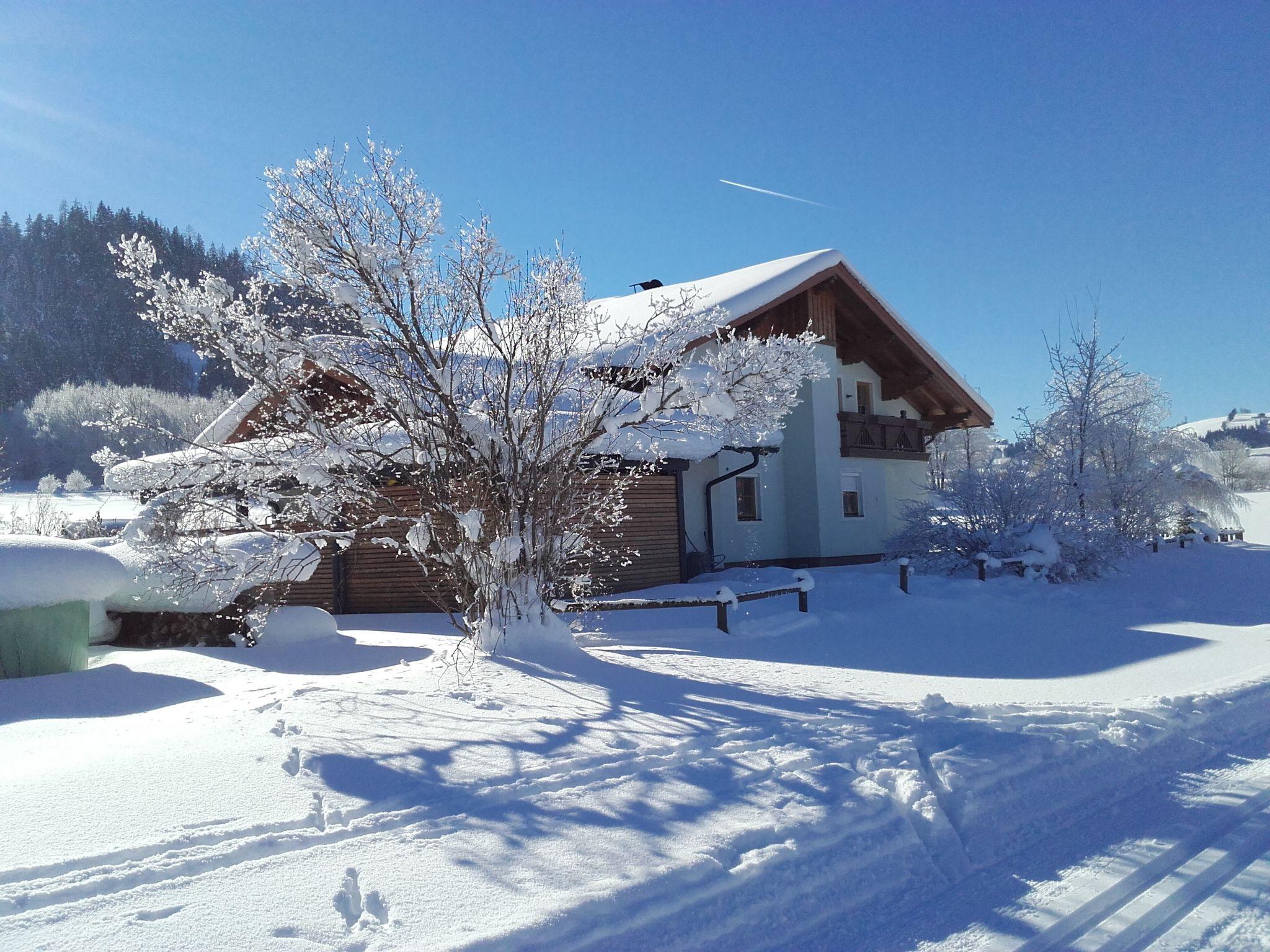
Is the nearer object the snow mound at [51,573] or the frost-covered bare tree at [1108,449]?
the snow mound at [51,573]

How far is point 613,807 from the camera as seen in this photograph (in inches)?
170

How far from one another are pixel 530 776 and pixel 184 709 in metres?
3.42

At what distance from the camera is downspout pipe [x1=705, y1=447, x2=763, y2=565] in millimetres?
17359

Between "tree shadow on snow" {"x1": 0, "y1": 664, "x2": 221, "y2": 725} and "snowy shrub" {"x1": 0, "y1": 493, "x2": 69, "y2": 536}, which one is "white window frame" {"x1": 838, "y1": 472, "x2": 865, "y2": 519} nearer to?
"tree shadow on snow" {"x1": 0, "y1": 664, "x2": 221, "y2": 725}

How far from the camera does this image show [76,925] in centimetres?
297

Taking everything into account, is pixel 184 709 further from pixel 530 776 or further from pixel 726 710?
pixel 726 710

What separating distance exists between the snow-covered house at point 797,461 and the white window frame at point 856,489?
3 centimetres

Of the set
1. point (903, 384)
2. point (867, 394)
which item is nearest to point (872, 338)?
point (867, 394)

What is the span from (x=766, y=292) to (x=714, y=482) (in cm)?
424

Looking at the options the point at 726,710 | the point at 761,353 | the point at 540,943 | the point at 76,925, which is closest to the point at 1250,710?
the point at 726,710

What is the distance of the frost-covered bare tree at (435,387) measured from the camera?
7.59 metres

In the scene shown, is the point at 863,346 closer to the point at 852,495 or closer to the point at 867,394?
the point at 867,394

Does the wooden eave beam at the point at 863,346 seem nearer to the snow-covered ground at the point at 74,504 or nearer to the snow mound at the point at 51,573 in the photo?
the snow-covered ground at the point at 74,504

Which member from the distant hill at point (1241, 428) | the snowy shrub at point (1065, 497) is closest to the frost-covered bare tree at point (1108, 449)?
the snowy shrub at point (1065, 497)
